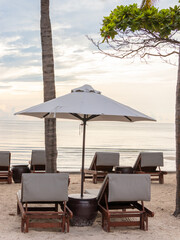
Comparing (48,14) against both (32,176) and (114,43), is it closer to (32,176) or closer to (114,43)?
(114,43)

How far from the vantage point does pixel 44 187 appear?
A: 5984 mm

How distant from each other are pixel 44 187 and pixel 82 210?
0.78 m

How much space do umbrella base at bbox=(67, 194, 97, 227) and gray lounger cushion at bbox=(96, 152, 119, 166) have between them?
5.06 m

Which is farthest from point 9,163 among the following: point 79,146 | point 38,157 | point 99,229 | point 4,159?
point 79,146

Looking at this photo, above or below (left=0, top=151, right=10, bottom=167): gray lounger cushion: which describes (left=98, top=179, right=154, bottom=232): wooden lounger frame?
below

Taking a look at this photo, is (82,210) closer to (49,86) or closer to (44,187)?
(44,187)

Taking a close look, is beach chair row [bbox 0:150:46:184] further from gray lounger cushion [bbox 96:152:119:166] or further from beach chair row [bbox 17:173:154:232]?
beach chair row [bbox 17:173:154:232]

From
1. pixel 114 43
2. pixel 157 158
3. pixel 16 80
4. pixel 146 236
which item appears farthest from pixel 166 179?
pixel 16 80

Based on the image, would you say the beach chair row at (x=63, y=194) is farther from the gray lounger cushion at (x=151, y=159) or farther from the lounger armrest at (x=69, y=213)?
the gray lounger cushion at (x=151, y=159)

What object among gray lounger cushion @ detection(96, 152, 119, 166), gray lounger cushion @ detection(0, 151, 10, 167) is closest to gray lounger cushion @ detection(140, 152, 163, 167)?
gray lounger cushion @ detection(96, 152, 119, 166)

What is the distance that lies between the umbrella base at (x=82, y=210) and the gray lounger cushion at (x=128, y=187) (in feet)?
1.41

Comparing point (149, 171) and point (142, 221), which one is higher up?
point (149, 171)

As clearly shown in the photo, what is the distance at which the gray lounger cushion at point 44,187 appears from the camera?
19.6 feet

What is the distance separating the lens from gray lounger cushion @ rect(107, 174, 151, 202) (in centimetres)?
609
